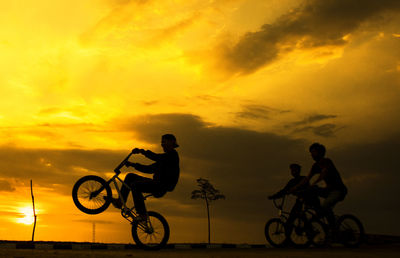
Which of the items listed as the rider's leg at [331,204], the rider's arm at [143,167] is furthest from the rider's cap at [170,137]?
the rider's leg at [331,204]

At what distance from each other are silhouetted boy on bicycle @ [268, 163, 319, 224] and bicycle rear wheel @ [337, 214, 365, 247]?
35.8 inches

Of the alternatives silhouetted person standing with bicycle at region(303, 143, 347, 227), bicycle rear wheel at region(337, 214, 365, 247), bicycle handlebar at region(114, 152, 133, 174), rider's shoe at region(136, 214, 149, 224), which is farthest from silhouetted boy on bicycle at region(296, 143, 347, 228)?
bicycle handlebar at region(114, 152, 133, 174)

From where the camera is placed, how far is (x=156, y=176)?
475 inches

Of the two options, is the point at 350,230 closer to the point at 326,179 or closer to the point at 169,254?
the point at 326,179

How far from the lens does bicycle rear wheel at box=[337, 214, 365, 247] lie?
14.7 m

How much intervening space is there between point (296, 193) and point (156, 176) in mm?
4965

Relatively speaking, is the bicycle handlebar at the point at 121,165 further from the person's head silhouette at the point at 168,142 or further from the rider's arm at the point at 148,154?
the person's head silhouette at the point at 168,142

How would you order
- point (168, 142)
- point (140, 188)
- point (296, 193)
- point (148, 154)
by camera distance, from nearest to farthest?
point (148, 154), point (168, 142), point (140, 188), point (296, 193)

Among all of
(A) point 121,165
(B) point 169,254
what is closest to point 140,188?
(A) point 121,165

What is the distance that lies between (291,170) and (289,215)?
145 centimetres

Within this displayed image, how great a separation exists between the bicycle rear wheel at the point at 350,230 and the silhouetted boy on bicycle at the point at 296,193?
0.91 metres

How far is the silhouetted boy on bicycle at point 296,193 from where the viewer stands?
14867 millimetres

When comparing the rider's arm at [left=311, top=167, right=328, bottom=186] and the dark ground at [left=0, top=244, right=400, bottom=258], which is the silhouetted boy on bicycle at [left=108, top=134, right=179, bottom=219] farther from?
the rider's arm at [left=311, top=167, right=328, bottom=186]

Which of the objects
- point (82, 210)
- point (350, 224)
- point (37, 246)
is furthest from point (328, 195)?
point (37, 246)
